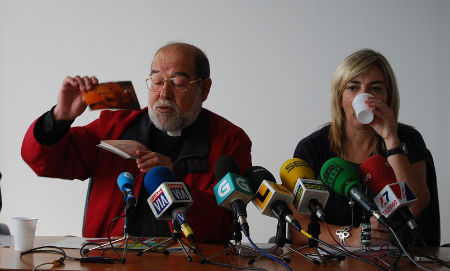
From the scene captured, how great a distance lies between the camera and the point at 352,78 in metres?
2.11

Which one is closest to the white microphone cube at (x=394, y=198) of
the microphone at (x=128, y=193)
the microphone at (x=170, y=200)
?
the microphone at (x=170, y=200)

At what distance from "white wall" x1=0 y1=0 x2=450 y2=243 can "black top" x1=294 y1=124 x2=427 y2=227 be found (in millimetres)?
1485

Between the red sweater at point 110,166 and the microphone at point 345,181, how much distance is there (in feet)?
2.03

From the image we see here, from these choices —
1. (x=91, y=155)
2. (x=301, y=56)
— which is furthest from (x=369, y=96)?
(x=301, y=56)

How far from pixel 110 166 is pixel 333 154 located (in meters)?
1.03

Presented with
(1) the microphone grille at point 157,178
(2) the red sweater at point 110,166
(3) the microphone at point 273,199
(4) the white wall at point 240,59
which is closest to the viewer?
(3) the microphone at point 273,199

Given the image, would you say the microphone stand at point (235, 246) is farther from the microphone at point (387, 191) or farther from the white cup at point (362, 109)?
the white cup at point (362, 109)

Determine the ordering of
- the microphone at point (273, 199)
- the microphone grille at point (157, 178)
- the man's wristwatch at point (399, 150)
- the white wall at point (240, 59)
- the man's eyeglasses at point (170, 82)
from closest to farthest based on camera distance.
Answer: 1. the microphone at point (273, 199)
2. the microphone grille at point (157, 178)
3. the man's wristwatch at point (399, 150)
4. the man's eyeglasses at point (170, 82)
5. the white wall at point (240, 59)

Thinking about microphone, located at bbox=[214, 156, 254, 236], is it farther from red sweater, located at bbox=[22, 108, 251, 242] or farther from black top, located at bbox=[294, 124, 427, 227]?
black top, located at bbox=[294, 124, 427, 227]

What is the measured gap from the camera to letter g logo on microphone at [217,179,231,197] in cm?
123

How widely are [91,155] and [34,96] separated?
216 cm

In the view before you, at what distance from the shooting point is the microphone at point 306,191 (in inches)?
47.9

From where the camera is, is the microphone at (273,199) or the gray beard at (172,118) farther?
the gray beard at (172,118)

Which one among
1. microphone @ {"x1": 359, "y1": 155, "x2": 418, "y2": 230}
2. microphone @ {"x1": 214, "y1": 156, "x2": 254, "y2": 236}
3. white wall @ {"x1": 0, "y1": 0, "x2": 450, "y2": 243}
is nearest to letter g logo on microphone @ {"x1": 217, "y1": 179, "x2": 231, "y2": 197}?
microphone @ {"x1": 214, "y1": 156, "x2": 254, "y2": 236}
